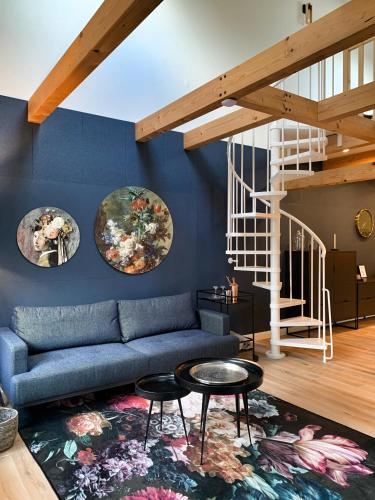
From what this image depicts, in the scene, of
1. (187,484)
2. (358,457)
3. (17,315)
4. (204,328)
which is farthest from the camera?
(204,328)

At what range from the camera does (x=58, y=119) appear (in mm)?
3973

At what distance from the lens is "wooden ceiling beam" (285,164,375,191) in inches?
197

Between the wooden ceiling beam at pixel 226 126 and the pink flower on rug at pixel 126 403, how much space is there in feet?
9.17

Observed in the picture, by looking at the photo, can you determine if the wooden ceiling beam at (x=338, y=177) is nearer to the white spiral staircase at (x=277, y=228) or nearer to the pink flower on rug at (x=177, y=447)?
the white spiral staircase at (x=277, y=228)

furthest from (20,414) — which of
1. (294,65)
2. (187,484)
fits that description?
(294,65)

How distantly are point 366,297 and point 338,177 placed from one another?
2.45 metres

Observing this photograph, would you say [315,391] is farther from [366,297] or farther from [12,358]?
[366,297]

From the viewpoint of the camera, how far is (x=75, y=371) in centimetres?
308

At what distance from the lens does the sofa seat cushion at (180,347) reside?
3553mm

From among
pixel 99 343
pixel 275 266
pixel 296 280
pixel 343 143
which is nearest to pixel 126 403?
pixel 99 343

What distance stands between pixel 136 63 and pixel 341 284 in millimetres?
4456

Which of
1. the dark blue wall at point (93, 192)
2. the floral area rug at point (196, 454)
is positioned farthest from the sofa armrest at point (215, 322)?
the floral area rug at point (196, 454)

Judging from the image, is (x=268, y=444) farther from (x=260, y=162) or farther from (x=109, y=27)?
(x=260, y=162)

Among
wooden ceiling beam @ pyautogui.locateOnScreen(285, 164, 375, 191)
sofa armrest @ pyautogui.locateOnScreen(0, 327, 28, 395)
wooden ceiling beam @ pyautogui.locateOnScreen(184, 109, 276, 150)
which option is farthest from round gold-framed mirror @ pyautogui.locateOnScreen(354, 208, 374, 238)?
sofa armrest @ pyautogui.locateOnScreen(0, 327, 28, 395)
